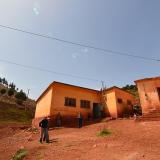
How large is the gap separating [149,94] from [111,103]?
6.50 metres

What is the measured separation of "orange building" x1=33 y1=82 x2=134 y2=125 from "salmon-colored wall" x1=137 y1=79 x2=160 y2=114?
5026 mm

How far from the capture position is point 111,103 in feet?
81.7

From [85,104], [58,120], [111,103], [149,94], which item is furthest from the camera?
[111,103]

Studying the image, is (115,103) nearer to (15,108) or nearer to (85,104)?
(85,104)

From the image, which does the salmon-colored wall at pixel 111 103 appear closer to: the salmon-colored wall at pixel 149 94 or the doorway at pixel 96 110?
the doorway at pixel 96 110

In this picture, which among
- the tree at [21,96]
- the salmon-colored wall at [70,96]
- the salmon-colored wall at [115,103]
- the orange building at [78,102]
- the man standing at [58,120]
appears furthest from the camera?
the tree at [21,96]

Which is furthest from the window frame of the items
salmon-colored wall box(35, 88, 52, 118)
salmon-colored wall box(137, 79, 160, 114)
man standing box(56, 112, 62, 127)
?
salmon-colored wall box(137, 79, 160, 114)

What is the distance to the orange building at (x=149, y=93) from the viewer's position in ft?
62.3

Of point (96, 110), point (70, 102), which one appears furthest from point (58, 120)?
point (96, 110)

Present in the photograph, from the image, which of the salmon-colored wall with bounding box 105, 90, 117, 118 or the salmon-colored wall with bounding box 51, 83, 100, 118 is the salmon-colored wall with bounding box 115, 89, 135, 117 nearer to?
the salmon-colored wall with bounding box 105, 90, 117, 118

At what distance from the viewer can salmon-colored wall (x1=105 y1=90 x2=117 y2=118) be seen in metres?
24.2

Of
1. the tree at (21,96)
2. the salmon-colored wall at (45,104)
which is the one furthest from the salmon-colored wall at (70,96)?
the tree at (21,96)

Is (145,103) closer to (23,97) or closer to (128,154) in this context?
(128,154)

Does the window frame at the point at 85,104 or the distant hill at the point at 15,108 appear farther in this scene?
the distant hill at the point at 15,108
